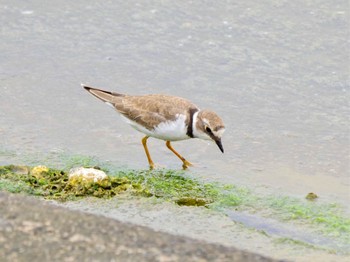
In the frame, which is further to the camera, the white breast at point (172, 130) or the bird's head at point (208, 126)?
the white breast at point (172, 130)

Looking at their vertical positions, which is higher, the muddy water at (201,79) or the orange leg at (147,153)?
the muddy water at (201,79)

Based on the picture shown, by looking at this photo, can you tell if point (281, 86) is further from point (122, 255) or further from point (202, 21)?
point (122, 255)

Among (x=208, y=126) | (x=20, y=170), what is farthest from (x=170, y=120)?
(x=20, y=170)

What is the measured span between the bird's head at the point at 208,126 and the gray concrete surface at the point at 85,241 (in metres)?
2.31

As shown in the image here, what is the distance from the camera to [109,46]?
10.1 meters

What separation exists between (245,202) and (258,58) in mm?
3095

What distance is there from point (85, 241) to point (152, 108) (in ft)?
9.88

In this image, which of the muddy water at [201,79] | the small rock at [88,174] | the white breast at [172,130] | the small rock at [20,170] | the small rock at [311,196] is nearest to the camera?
the small rock at [88,174]

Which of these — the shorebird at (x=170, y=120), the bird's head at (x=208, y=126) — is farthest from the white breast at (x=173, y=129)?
the bird's head at (x=208, y=126)

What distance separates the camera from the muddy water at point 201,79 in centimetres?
800

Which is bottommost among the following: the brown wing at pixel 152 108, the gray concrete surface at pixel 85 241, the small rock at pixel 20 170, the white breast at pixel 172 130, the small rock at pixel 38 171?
the small rock at pixel 20 170

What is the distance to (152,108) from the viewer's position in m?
7.88

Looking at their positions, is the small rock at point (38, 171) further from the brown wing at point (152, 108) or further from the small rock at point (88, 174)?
the brown wing at point (152, 108)

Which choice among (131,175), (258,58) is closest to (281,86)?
(258,58)
